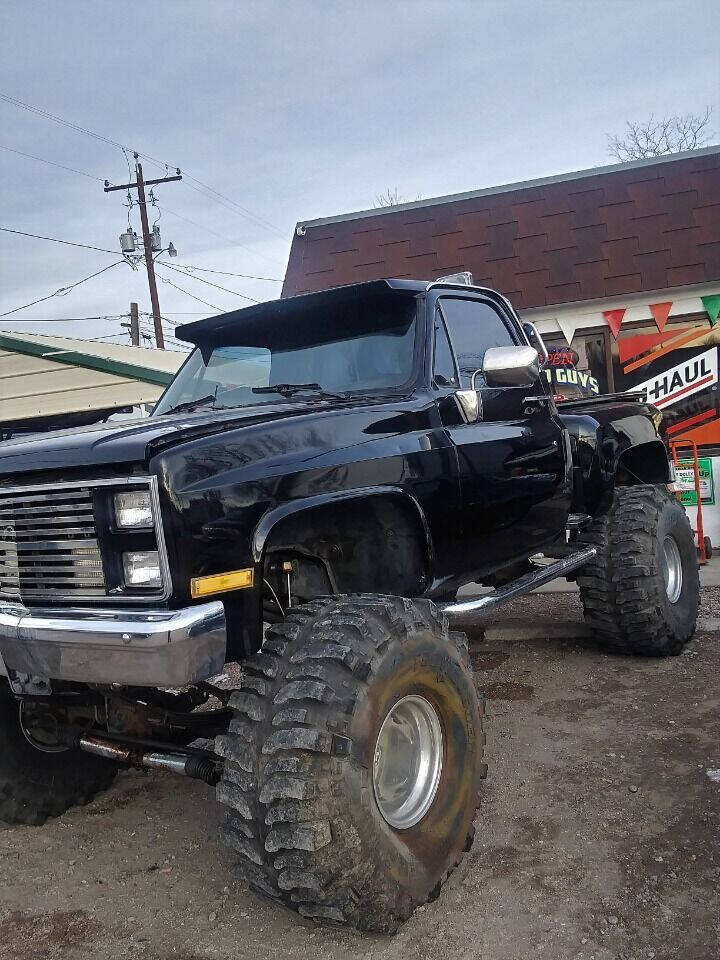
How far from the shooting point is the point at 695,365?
11.3 metres

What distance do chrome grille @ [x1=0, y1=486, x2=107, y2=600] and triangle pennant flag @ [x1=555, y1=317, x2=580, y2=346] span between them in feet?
31.2

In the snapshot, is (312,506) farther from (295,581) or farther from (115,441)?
(115,441)

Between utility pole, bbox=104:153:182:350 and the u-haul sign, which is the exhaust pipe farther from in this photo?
utility pole, bbox=104:153:182:350

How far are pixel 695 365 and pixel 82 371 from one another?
8643 millimetres

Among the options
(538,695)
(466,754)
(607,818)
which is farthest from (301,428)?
(538,695)

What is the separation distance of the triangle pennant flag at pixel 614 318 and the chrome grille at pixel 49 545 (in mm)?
9637

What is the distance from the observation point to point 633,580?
5695 millimetres

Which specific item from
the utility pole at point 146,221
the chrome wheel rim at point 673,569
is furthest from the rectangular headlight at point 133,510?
the utility pole at point 146,221

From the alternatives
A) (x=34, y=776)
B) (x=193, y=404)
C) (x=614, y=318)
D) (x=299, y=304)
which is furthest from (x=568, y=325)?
(x=34, y=776)

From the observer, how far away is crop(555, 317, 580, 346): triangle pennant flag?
11.6 metres

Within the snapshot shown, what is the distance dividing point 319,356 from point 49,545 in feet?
5.42

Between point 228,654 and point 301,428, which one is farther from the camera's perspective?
point 301,428

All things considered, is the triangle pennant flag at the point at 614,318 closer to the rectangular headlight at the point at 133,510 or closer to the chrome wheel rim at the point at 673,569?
the chrome wheel rim at the point at 673,569

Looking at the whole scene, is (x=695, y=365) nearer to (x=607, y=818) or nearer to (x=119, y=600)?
(x=607, y=818)
